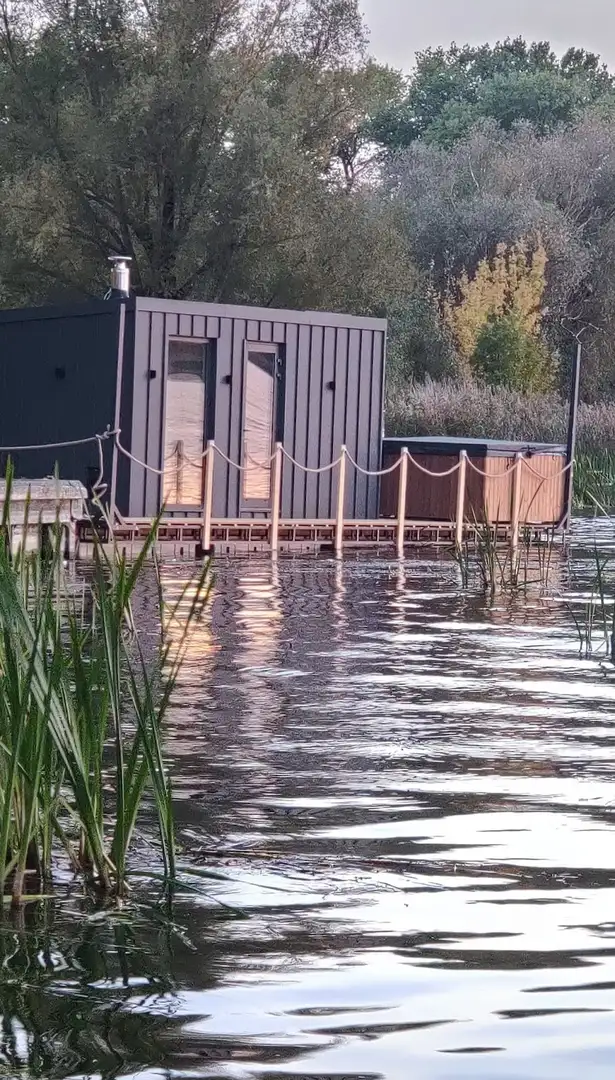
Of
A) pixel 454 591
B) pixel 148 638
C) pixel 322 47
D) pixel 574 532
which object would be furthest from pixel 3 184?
pixel 148 638

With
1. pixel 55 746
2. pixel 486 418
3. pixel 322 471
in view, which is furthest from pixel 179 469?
pixel 486 418

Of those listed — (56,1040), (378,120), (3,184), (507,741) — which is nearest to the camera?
(56,1040)

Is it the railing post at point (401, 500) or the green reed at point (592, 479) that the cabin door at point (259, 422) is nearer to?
the railing post at point (401, 500)

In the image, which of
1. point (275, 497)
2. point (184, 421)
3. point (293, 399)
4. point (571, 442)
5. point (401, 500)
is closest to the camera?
point (275, 497)

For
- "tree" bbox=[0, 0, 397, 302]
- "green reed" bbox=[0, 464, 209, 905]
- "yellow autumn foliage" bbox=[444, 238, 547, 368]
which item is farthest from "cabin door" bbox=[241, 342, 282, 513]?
"yellow autumn foliage" bbox=[444, 238, 547, 368]

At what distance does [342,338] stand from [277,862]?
16.6m

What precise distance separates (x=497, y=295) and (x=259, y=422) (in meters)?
23.3

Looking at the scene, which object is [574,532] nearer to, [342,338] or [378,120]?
[342,338]

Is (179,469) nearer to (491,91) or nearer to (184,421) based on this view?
(184,421)

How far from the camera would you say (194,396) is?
1983cm

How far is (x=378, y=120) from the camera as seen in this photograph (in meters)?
70.3

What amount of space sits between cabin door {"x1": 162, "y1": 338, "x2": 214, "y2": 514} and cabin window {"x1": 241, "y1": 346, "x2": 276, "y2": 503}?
1.87 feet

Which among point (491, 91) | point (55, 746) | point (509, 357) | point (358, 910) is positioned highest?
point (491, 91)

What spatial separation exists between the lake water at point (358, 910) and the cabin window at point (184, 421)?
35.9 feet
